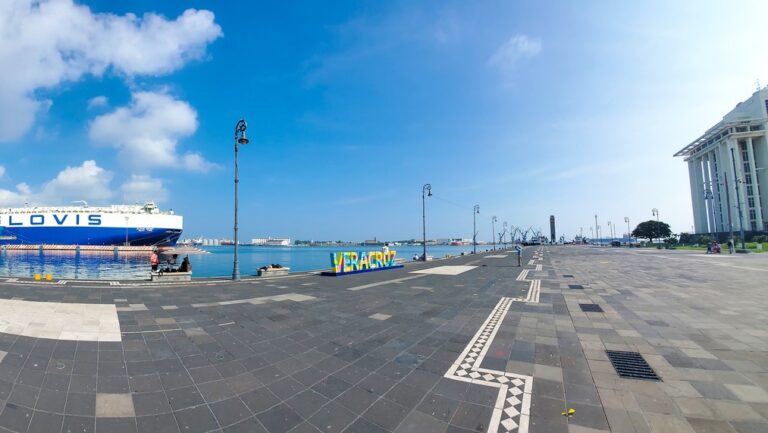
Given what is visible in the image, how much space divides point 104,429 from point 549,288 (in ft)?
49.1

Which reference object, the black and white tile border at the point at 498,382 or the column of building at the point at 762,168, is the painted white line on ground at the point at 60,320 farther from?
the column of building at the point at 762,168

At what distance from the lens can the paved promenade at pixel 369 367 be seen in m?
3.54

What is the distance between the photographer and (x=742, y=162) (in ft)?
290

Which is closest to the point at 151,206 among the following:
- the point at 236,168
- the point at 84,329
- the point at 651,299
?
the point at 236,168

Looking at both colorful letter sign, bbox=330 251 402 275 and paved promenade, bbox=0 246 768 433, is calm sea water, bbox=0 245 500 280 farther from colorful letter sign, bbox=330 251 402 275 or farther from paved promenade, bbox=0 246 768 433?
paved promenade, bbox=0 246 768 433

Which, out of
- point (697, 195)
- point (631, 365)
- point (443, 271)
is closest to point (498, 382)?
point (631, 365)

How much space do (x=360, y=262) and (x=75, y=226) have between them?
4380 inches

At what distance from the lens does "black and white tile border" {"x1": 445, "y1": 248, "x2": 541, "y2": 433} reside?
3.50 meters

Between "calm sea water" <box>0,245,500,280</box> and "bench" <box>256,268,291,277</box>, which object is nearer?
"bench" <box>256,268,291,277</box>

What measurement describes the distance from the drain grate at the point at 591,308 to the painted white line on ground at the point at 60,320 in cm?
1189

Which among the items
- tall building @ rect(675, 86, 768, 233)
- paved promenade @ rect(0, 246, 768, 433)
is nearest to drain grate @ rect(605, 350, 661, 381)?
paved promenade @ rect(0, 246, 768, 433)

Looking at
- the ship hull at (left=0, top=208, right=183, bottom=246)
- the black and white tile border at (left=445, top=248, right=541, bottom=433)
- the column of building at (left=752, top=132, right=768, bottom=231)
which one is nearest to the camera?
the black and white tile border at (left=445, top=248, right=541, bottom=433)

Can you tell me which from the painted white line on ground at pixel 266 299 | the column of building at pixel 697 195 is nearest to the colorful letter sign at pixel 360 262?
the painted white line on ground at pixel 266 299

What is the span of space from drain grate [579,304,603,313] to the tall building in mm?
104803
